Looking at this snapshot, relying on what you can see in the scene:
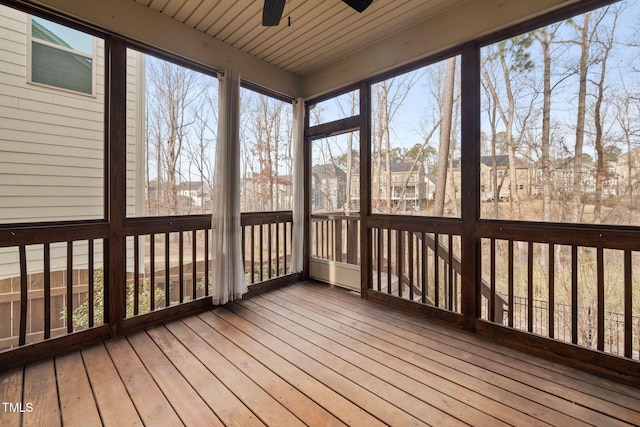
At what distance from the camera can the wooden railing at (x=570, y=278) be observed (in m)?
1.94

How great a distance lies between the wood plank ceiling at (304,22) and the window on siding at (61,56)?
676 millimetres

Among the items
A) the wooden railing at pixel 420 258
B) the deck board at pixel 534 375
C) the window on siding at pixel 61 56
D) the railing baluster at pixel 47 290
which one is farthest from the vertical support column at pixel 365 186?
the railing baluster at pixel 47 290

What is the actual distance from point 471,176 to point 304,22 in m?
2.24

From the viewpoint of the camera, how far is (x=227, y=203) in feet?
10.1

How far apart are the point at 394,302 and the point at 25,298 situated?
326 centimetres

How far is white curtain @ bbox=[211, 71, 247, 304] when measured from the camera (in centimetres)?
304

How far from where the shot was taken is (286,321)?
9.02 feet

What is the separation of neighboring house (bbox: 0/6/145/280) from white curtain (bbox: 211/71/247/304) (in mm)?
776

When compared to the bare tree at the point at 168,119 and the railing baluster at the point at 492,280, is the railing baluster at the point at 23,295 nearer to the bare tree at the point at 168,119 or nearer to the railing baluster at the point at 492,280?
the bare tree at the point at 168,119

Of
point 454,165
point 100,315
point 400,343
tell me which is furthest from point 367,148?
point 100,315

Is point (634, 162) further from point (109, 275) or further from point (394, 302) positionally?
point (109, 275)

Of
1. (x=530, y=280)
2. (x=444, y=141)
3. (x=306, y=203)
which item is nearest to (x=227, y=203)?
(x=306, y=203)

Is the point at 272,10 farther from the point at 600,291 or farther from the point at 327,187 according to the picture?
the point at 600,291

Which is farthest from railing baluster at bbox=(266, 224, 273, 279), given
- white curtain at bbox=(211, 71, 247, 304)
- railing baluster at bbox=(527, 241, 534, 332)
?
railing baluster at bbox=(527, 241, 534, 332)
